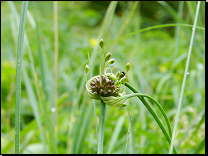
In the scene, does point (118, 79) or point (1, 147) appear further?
point (1, 147)

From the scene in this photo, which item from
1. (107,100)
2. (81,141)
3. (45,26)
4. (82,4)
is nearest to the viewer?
(107,100)

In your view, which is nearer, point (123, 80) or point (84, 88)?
point (123, 80)

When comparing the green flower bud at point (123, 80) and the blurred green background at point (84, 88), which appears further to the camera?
the blurred green background at point (84, 88)

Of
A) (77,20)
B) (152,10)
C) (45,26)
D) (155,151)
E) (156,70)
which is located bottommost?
(155,151)

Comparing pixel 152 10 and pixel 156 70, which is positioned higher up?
pixel 152 10

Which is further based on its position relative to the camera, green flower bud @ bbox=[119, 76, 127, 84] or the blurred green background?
the blurred green background

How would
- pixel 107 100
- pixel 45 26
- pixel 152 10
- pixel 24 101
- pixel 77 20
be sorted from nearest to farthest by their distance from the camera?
1. pixel 107 100
2. pixel 24 101
3. pixel 45 26
4. pixel 77 20
5. pixel 152 10

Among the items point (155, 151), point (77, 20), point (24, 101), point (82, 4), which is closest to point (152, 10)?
point (82, 4)

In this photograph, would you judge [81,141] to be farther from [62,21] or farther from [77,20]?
[77,20]
